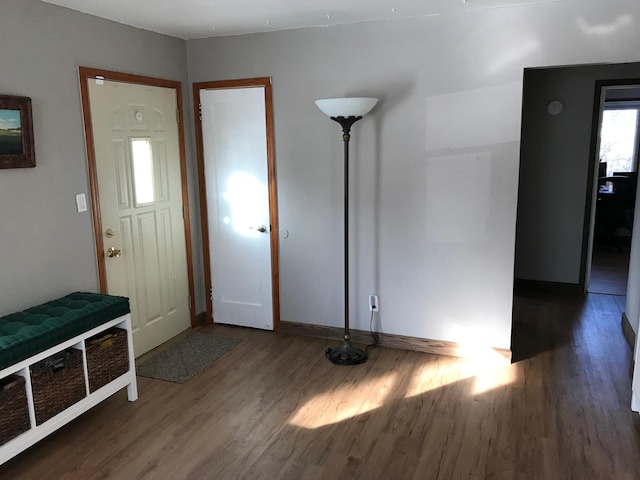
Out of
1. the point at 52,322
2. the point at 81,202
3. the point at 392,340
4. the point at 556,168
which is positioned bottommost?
the point at 392,340

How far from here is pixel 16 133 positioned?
2789 millimetres

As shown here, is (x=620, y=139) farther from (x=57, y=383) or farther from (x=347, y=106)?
(x=57, y=383)

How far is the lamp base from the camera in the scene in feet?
12.0

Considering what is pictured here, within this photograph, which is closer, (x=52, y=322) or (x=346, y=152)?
(x=52, y=322)

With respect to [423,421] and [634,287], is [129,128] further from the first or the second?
[634,287]

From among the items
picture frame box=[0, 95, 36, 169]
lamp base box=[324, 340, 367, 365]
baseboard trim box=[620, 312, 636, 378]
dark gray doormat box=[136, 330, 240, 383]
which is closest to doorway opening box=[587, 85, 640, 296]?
baseboard trim box=[620, 312, 636, 378]

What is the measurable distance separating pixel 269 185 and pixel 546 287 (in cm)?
309

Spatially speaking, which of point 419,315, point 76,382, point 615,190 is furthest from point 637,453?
point 615,190

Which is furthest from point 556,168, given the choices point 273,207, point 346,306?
point 273,207

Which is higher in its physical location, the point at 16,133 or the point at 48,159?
the point at 16,133

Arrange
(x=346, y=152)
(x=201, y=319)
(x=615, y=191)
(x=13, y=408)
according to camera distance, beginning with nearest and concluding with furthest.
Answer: (x=13, y=408) < (x=346, y=152) < (x=201, y=319) < (x=615, y=191)

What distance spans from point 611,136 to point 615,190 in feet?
5.21

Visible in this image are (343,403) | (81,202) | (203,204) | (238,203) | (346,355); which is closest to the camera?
(343,403)

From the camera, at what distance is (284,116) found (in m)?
3.93
